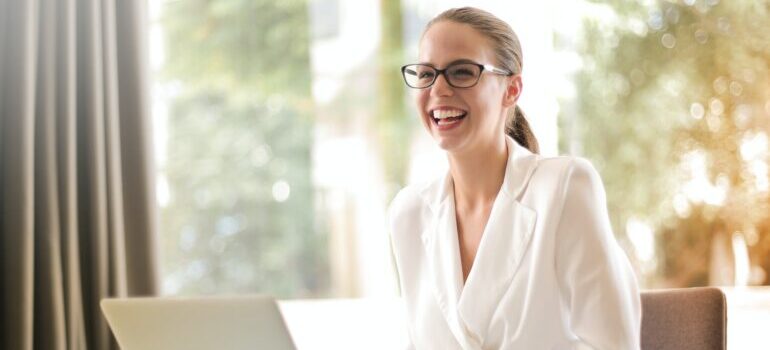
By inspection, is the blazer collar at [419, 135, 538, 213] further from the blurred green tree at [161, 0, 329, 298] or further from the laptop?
the blurred green tree at [161, 0, 329, 298]

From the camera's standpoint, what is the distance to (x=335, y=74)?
3266 mm

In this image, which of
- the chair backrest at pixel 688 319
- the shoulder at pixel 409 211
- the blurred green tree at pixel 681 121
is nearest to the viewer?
the chair backrest at pixel 688 319

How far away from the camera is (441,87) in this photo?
5.86 ft

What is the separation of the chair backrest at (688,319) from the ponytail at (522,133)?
46 centimetres

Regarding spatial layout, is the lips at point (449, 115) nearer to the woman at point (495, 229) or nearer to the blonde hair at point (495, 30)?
the woman at point (495, 229)

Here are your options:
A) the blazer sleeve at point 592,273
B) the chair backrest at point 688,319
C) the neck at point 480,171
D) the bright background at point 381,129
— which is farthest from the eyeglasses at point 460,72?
the bright background at point 381,129

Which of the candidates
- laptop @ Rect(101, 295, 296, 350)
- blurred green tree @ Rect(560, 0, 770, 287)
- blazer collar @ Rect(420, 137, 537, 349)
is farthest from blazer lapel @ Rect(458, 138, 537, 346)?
blurred green tree @ Rect(560, 0, 770, 287)

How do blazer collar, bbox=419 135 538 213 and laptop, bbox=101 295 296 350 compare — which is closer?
laptop, bbox=101 295 296 350

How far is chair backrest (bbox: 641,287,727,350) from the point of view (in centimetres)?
170

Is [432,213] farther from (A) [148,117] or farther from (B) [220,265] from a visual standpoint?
(B) [220,265]

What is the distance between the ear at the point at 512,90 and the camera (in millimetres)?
1866

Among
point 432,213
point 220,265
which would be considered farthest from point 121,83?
point 432,213

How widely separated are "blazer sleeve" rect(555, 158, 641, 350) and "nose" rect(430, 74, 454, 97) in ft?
0.91

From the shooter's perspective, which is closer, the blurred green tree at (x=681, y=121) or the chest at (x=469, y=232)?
the chest at (x=469, y=232)
